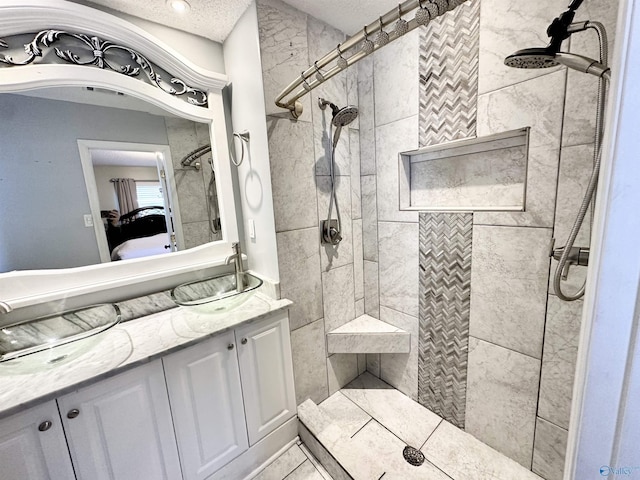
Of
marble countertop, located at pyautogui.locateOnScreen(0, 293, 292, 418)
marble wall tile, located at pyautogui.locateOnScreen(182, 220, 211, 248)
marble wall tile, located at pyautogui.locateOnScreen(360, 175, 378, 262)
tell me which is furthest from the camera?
marble wall tile, located at pyautogui.locateOnScreen(360, 175, 378, 262)

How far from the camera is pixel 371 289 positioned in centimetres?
191

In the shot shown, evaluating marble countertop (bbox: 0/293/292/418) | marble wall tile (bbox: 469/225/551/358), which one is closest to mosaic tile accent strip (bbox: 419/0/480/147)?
marble wall tile (bbox: 469/225/551/358)

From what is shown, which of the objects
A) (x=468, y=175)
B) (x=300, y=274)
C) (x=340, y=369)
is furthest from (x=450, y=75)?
(x=340, y=369)

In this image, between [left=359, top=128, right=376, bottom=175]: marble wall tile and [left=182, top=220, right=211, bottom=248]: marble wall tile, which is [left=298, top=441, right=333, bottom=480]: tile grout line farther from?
[left=359, top=128, right=376, bottom=175]: marble wall tile

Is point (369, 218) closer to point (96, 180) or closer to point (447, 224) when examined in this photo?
point (447, 224)

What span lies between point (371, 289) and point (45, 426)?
1729 mm

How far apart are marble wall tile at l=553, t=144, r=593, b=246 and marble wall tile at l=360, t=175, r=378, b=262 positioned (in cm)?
96

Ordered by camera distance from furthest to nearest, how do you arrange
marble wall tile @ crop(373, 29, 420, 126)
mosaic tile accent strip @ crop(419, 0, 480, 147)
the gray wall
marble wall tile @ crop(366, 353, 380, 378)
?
marble wall tile @ crop(366, 353, 380, 378), marble wall tile @ crop(373, 29, 420, 126), mosaic tile accent strip @ crop(419, 0, 480, 147), the gray wall

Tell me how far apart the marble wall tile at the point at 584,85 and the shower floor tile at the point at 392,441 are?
5.32ft

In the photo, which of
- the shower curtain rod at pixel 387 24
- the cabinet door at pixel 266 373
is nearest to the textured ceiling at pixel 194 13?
the shower curtain rod at pixel 387 24

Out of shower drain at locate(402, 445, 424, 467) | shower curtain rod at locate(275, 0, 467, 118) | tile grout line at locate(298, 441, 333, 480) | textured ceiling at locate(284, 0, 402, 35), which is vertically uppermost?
textured ceiling at locate(284, 0, 402, 35)

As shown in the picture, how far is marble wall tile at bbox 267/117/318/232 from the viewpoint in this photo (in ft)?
4.59

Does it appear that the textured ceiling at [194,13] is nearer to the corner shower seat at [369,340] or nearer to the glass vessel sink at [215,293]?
the glass vessel sink at [215,293]

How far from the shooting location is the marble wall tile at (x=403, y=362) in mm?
1694
